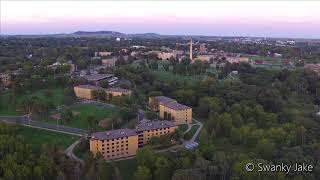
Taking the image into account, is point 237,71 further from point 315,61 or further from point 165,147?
point 165,147

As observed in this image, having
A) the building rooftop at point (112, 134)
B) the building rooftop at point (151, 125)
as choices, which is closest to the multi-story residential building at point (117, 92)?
the building rooftop at point (151, 125)

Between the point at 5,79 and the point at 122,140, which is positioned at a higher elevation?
the point at 5,79

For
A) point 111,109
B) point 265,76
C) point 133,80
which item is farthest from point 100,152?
point 265,76

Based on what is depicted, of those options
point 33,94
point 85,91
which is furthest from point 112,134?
point 33,94

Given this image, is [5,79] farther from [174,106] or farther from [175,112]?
[175,112]

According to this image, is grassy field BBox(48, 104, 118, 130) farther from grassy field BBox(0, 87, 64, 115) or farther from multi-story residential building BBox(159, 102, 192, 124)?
multi-story residential building BBox(159, 102, 192, 124)

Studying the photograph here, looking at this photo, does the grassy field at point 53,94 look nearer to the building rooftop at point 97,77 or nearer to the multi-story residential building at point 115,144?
the building rooftop at point 97,77

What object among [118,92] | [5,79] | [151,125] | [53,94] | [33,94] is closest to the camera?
[151,125]
